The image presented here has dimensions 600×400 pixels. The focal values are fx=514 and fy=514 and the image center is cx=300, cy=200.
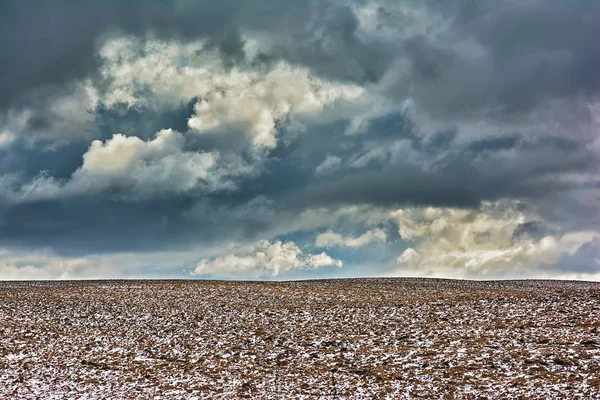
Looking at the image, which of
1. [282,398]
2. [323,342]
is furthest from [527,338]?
[282,398]

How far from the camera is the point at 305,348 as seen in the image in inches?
1156

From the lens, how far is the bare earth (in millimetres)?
23844

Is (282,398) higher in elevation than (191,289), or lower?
lower

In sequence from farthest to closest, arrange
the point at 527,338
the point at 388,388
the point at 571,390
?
the point at 527,338 < the point at 388,388 < the point at 571,390

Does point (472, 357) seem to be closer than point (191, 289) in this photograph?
Yes

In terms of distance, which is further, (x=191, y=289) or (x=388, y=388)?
(x=191, y=289)

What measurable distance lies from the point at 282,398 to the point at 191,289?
3059 centimetres

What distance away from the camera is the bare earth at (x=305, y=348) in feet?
78.2

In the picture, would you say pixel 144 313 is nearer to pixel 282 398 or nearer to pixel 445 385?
pixel 282 398

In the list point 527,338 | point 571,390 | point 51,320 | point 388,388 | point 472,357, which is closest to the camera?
point 571,390

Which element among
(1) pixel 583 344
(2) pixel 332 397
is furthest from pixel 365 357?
(1) pixel 583 344

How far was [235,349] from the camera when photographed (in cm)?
2972

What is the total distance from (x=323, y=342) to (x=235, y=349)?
5.15 metres

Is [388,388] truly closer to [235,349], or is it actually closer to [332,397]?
[332,397]
